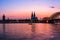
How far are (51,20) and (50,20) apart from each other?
986 mm

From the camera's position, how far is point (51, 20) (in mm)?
181500

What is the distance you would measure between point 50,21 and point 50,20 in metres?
4.03

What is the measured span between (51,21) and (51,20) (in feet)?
11.6

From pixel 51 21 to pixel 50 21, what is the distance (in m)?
1.13

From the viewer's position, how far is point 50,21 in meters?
186

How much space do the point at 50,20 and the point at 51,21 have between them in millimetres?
3673

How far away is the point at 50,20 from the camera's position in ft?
596
